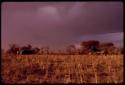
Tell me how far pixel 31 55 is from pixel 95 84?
30.9 inches

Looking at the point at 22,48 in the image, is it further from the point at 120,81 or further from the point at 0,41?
the point at 120,81

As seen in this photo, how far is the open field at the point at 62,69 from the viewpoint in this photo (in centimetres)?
371

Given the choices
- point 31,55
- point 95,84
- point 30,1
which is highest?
point 30,1

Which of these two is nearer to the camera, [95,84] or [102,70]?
[95,84]

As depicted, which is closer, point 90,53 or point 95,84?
point 95,84

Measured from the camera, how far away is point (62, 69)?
3885 mm

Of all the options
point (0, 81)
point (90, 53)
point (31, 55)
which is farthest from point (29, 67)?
point (90, 53)

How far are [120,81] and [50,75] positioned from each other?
30.2 inches

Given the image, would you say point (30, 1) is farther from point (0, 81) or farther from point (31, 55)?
point (0, 81)

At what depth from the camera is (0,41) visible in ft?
11.8

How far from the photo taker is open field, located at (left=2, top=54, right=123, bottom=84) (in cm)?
371

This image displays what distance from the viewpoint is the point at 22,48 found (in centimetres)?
379

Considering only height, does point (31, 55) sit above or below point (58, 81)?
above

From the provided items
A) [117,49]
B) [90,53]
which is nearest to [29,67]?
[90,53]
